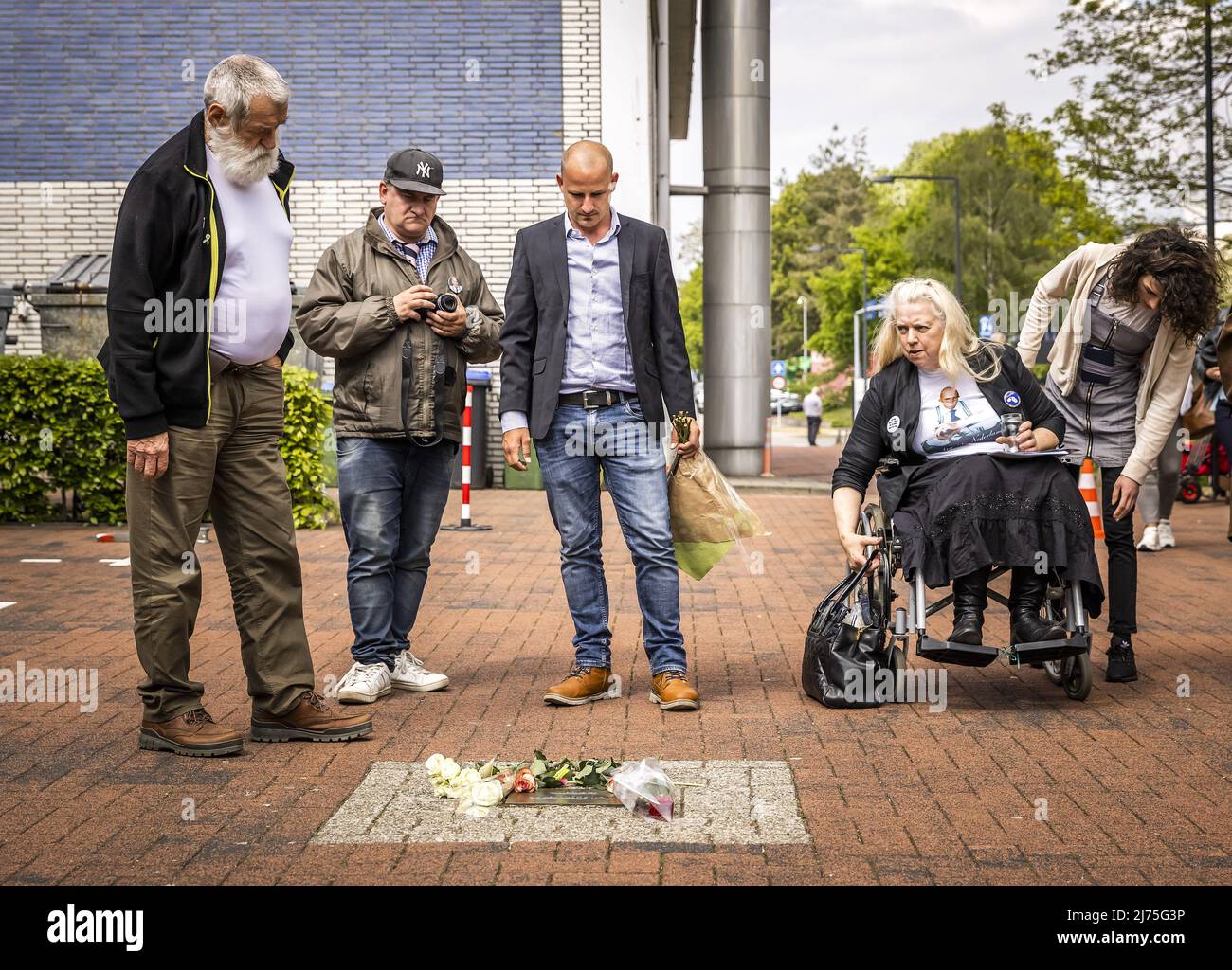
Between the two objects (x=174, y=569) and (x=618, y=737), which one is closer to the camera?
(x=174, y=569)

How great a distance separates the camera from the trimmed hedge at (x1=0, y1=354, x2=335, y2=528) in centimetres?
1202

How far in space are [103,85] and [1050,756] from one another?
1658cm

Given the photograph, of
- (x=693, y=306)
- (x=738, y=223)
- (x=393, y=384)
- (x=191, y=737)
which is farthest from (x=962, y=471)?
(x=693, y=306)

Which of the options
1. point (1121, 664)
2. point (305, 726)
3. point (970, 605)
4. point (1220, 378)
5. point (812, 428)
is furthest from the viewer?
point (812, 428)

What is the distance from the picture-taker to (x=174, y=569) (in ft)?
16.1

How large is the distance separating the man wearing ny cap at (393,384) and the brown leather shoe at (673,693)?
94cm

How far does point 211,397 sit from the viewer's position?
16.1 feet

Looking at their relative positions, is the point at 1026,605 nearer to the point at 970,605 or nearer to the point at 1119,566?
the point at 970,605

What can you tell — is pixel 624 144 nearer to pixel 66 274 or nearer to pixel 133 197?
pixel 66 274

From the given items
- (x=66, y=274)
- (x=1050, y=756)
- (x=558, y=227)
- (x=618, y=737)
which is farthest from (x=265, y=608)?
(x=66, y=274)

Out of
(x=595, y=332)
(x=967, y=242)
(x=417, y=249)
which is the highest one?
(x=967, y=242)

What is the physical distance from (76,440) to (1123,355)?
28.4ft

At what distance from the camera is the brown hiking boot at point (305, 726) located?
517 centimetres
